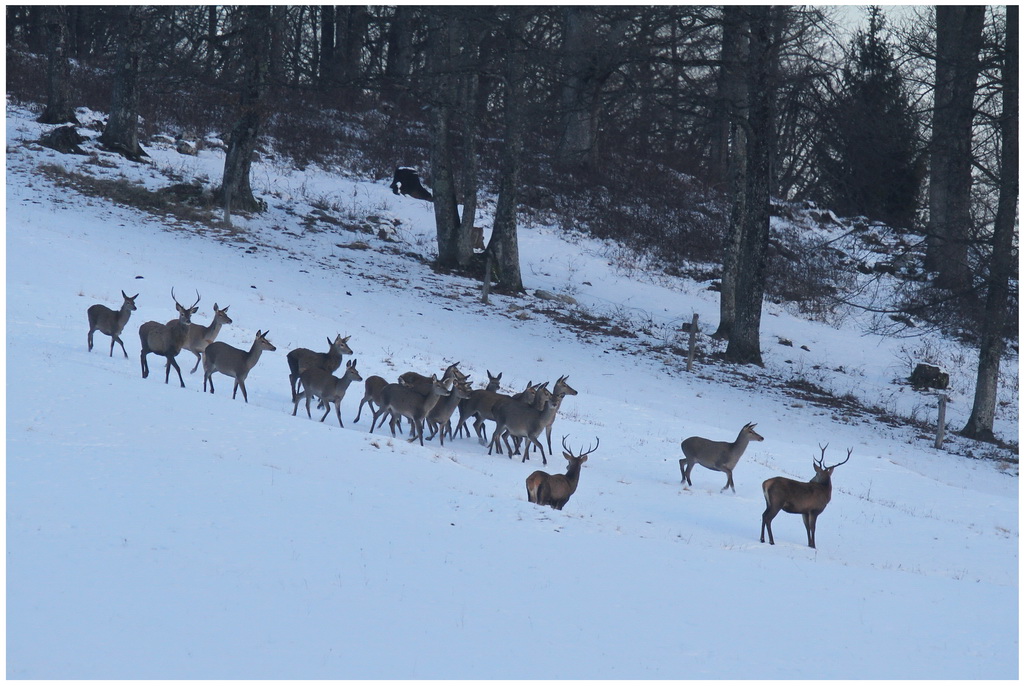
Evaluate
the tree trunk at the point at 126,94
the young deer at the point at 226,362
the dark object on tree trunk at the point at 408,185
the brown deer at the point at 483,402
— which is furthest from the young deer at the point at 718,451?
the tree trunk at the point at 126,94

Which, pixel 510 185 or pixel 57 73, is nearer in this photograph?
pixel 510 185

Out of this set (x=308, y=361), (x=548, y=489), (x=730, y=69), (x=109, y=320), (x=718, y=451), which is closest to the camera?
(x=548, y=489)

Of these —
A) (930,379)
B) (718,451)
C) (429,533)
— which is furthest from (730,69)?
(429,533)

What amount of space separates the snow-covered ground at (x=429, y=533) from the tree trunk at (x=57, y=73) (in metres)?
14.4

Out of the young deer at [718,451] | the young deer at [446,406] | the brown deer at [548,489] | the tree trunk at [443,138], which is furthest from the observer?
the tree trunk at [443,138]

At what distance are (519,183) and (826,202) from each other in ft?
48.7

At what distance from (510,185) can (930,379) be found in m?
12.8

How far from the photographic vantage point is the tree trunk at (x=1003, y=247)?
18969 mm

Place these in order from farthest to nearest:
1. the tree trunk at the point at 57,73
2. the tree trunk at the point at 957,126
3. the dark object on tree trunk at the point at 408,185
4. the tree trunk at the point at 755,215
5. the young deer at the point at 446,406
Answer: the dark object on tree trunk at the point at 408,185 → the tree trunk at the point at 57,73 → the tree trunk at the point at 755,215 → the tree trunk at the point at 957,126 → the young deer at the point at 446,406

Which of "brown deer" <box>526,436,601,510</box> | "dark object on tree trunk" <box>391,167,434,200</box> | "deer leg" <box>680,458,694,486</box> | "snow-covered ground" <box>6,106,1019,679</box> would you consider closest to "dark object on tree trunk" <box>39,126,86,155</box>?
"dark object on tree trunk" <box>391,167,434,200</box>

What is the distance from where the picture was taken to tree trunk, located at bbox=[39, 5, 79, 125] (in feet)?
108

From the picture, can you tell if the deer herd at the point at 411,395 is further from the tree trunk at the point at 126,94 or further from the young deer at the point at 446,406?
the tree trunk at the point at 126,94

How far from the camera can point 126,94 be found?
104 ft

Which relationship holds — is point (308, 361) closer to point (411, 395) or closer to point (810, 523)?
point (411, 395)
